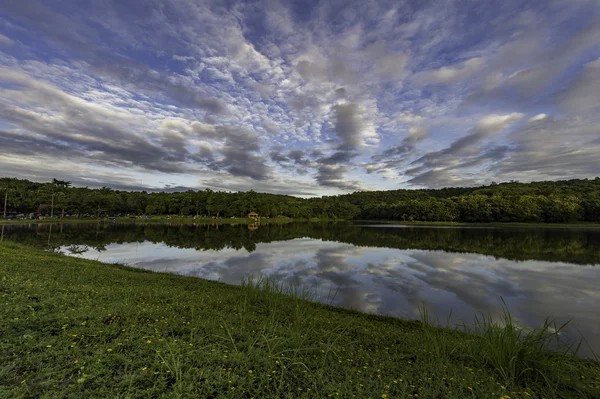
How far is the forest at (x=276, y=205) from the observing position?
218 feet

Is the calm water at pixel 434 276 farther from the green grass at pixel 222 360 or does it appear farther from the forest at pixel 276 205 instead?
the forest at pixel 276 205

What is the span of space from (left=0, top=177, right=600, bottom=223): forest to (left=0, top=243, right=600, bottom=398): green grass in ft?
249

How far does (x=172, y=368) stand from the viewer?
11.2ft

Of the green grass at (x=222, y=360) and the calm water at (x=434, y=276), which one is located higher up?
the green grass at (x=222, y=360)

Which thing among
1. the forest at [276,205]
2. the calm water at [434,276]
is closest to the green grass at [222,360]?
the calm water at [434,276]

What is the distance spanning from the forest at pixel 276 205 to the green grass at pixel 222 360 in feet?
249

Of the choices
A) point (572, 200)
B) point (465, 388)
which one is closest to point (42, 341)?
point (465, 388)

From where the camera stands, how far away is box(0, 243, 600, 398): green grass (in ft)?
10.4

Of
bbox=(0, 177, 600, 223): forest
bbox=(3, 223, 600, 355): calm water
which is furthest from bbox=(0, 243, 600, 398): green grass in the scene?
bbox=(0, 177, 600, 223): forest

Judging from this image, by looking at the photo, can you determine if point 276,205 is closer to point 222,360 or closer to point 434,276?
point 434,276

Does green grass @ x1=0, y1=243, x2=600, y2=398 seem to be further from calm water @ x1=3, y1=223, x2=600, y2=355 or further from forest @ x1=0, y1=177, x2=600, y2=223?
forest @ x1=0, y1=177, x2=600, y2=223

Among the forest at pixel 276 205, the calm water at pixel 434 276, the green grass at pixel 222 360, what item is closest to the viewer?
the green grass at pixel 222 360

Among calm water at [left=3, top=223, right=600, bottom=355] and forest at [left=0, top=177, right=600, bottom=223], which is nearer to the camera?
calm water at [left=3, top=223, right=600, bottom=355]

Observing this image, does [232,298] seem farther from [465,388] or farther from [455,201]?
[455,201]
